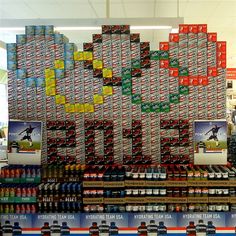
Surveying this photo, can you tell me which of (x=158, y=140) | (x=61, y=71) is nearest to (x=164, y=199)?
(x=158, y=140)

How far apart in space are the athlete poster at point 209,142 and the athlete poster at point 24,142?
1958mm

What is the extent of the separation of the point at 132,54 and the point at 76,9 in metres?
4.08

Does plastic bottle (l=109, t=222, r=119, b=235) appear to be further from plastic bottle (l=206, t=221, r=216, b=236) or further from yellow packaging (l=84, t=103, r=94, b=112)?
yellow packaging (l=84, t=103, r=94, b=112)

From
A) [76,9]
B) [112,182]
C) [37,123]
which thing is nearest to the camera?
[112,182]

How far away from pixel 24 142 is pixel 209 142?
2.30m

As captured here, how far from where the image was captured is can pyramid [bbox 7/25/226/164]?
15.5ft

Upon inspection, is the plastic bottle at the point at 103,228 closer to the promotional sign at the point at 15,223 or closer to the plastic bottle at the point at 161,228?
the plastic bottle at the point at 161,228

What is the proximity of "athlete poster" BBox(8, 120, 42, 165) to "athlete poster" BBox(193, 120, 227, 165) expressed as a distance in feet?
6.42

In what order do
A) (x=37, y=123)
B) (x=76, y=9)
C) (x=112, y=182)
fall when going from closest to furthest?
(x=112, y=182) < (x=37, y=123) < (x=76, y=9)

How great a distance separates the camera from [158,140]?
4.76 m

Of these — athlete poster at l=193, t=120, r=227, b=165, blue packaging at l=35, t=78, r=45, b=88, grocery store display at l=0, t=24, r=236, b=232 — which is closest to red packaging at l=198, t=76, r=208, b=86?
grocery store display at l=0, t=24, r=236, b=232

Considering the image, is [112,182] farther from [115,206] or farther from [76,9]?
[76,9]

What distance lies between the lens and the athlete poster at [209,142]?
4648 mm

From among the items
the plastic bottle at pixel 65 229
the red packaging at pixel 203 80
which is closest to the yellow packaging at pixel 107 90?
the red packaging at pixel 203 80
